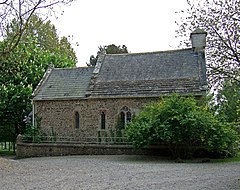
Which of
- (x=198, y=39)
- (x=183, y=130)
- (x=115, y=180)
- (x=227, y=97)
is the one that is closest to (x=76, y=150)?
(x=183, y=130)

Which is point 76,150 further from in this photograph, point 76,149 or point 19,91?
point 19,91

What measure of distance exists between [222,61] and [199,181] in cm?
1054

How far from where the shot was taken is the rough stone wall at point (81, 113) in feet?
97.0

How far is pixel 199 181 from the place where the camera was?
12.5 metres

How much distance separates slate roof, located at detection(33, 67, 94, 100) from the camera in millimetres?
31281

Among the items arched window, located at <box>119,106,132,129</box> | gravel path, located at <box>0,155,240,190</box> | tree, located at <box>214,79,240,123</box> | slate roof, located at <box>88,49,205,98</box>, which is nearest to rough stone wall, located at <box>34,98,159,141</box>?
arched window, located at <box>119,106,132,129</box>

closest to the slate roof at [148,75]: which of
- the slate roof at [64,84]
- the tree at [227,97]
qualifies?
the slate roof at [64,84]

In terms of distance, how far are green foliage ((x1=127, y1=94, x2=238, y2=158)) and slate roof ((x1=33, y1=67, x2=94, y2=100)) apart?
9.71 m

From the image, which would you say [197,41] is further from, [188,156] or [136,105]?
[188,156]

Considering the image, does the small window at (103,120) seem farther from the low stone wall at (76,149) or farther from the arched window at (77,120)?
the low stone wall at (76,149)

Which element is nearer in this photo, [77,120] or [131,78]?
[131,78]

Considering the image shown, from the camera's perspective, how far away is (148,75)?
30391mm

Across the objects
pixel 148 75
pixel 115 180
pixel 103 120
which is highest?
pixel 148 75

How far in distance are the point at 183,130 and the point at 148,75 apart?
10020 mm
